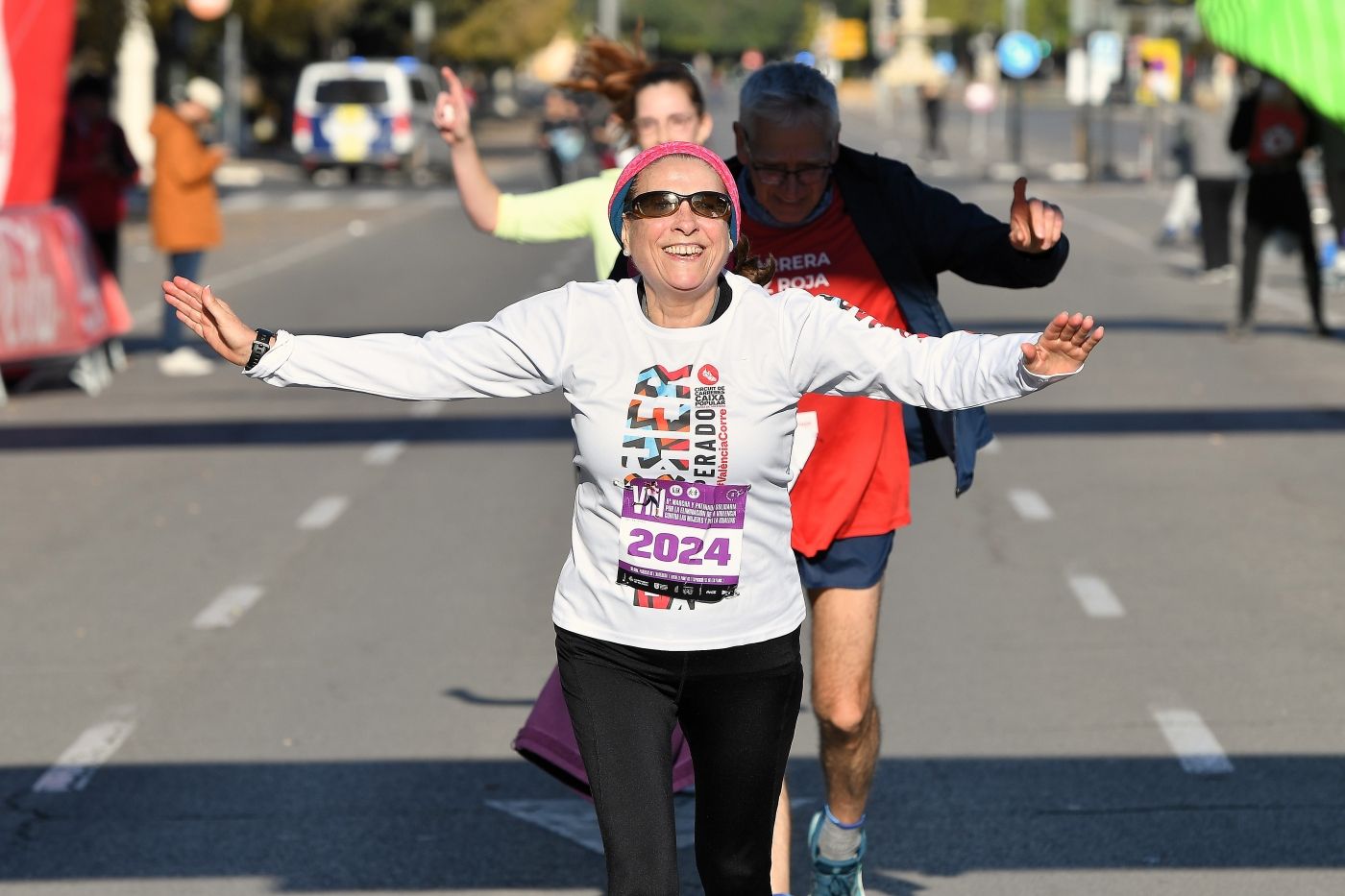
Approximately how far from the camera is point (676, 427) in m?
3.80

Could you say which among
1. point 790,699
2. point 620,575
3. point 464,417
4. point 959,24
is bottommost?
point 959,24

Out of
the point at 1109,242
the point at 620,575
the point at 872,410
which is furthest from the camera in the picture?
the point at 1109,242

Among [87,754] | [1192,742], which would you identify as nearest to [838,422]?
[1192,742]

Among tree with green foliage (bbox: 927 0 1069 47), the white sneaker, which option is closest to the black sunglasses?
the white sneaker

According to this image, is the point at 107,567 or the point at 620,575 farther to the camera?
the point at 107,567

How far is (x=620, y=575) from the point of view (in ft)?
12.7

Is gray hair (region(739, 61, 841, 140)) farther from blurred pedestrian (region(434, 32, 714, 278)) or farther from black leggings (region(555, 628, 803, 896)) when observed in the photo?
black leggings (region(555, 628, 803, 896))

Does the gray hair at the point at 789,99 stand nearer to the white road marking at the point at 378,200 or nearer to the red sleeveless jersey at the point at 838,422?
the red sleeveless jersey at the point at 838,422

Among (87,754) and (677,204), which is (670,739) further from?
(87,754)

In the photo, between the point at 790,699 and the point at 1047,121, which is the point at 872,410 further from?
the point at 1047,121

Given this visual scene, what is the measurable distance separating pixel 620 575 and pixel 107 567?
572cm

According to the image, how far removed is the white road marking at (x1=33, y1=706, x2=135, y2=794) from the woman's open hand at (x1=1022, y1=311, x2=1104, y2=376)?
11.0 feet

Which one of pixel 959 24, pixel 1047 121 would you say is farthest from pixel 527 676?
pixel 959 24

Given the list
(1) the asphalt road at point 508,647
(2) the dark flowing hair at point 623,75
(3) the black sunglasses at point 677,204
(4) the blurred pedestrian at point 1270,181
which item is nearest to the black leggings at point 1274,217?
(4) the blurred pedestrian at point 1270,181
